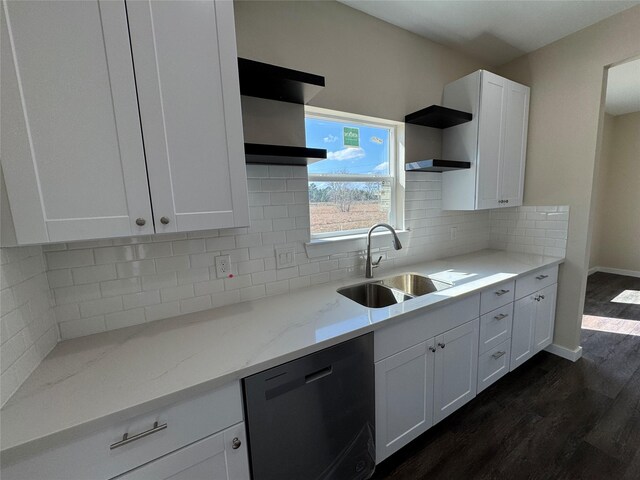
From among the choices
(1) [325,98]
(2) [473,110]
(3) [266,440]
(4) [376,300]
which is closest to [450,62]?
(2) [473,110]

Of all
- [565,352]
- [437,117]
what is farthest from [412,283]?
[565,352]

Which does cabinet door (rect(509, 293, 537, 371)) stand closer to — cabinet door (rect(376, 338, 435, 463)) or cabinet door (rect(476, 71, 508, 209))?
cabinet door (rect(476, 71, 508, 209))

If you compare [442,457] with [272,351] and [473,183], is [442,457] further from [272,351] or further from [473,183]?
[473,183]

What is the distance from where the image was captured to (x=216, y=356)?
3.28ft

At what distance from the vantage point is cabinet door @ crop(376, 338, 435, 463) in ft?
4.39

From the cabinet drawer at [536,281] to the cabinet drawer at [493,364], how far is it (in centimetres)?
39

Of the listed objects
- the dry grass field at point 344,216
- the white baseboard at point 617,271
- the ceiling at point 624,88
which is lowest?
the white baseboard at point 617,271

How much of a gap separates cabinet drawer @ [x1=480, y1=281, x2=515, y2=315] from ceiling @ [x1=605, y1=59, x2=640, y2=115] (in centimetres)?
243

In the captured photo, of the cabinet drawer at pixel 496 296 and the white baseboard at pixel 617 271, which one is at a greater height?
the cabinet drawer at pixel 496 296

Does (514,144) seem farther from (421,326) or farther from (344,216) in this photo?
(421,326)

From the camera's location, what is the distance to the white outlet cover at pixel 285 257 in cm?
163

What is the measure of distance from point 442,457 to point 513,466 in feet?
1.20

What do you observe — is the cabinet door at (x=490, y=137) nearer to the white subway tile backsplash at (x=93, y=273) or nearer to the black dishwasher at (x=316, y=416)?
the black dishwasher at (x=316, y=416)

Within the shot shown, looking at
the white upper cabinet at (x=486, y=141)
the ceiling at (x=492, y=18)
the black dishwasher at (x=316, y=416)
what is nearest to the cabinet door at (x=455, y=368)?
the black dishwasher at (x=316, y=416)
